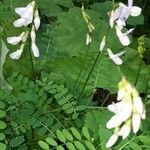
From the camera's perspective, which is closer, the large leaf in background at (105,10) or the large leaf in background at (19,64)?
the large leaf in background at (19,64)

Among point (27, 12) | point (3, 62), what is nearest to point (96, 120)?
point (27, 12)

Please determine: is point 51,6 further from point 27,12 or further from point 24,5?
point 27,12

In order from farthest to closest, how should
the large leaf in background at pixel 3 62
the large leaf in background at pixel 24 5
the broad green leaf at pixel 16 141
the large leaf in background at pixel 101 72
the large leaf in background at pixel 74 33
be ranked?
1. the large leaf in background at pixel 24 5
2. the large leaf in background at pixel 74 33
3. the large leaf in background at pixel 101 72
4. the large leaf in background at pixel 3 62
5. the broad green leaf at pixel 16 141

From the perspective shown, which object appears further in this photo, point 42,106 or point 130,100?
point 42,106

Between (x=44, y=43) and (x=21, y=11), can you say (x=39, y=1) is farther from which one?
(x=21, y=11)

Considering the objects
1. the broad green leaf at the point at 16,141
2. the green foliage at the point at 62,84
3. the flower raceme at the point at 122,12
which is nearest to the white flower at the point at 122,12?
the flower raceme at the point at 122,12

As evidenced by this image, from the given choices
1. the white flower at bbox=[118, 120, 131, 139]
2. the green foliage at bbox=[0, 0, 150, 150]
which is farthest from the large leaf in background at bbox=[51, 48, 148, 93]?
the white flower at bbox=[118, 120, 131, 139]

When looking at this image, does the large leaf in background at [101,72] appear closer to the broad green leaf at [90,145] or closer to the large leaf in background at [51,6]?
the large leaf in background at [51,6]

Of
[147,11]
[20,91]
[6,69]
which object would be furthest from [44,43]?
[147,11]
